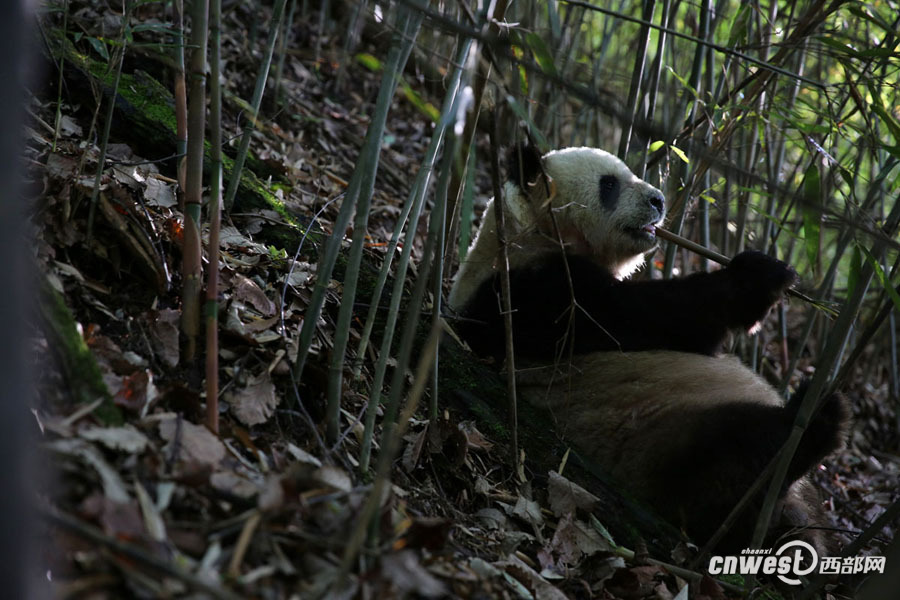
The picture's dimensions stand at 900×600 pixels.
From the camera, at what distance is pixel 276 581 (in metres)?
1.82

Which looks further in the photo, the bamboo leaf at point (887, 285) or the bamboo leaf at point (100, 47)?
the bamboo leaf at point (100, 47)

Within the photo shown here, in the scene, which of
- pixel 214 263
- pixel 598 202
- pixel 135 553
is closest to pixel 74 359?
pixel 214 263

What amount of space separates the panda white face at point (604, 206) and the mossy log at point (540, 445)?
1159mm

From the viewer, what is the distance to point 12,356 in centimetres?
124

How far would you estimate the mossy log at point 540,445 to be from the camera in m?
Result: 3.23

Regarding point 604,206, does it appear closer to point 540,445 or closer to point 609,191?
point 609,191

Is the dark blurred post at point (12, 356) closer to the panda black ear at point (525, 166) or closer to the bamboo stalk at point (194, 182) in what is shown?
the bamboo stalk at point (194, 182)

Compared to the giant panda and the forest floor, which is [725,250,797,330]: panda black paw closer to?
the giant panda

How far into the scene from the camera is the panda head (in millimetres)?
4328

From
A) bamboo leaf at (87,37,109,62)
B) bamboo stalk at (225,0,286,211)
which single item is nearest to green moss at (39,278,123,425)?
bamboo stalk at (225,0,286,211)

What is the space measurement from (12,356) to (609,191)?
12.2 ft

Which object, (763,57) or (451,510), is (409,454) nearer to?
(451,510)

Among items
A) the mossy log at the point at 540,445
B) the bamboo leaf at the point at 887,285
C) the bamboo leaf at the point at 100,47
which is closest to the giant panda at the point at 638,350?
the mossy log at the point at 540,445

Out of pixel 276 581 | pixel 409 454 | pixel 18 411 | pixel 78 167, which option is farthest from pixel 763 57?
pixel 18 411
